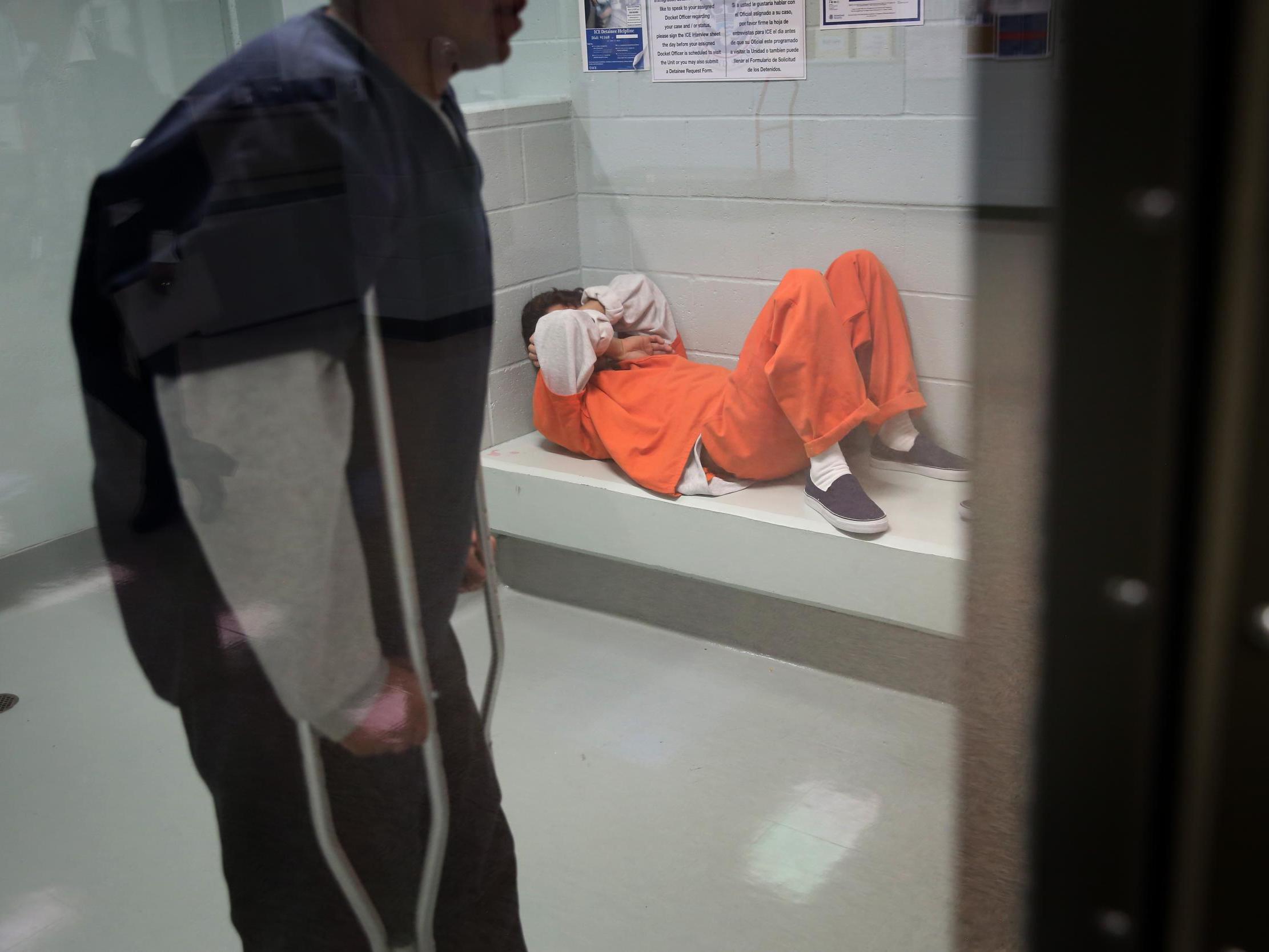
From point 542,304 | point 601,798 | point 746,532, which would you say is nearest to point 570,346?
point 542,304

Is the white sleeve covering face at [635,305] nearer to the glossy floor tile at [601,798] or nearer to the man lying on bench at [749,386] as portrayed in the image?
the man lying on bench at [749,386]

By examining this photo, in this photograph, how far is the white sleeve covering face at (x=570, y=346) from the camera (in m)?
0.68

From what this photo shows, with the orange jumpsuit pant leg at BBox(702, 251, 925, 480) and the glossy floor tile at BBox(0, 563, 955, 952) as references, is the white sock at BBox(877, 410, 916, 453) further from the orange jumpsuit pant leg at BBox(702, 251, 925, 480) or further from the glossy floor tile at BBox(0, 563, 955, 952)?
the glossy floor tile at BBox(0, 563, 955, 952)

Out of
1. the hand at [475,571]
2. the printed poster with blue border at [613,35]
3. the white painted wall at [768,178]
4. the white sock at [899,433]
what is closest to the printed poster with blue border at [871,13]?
the white painted wall at [768,178]

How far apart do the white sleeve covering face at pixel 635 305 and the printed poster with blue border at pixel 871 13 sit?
0.21 meters

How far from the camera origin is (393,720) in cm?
55

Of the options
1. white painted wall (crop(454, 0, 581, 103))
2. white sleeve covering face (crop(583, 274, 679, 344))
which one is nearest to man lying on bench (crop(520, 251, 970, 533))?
white sleeve covering face (crop(583, 274, 679, 344))

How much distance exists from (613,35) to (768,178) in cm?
19

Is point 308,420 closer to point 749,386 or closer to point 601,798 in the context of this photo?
point 601,798

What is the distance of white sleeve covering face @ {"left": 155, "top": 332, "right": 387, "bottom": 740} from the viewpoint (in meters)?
0.48

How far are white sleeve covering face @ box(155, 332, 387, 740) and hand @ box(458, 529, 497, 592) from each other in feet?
0.18

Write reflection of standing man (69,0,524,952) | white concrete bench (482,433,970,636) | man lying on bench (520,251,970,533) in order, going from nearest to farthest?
reflection of standing man (69,0,524,952) → white concrete bench (482,433,970,636) → man lying on bench (520,251,970,533)

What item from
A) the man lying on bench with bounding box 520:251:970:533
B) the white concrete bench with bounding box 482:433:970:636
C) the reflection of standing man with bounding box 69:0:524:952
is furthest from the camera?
the man lying on bench with bounding box 520:251:970:533

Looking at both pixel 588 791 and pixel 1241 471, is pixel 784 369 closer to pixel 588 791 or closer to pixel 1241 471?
pixel 588 791
